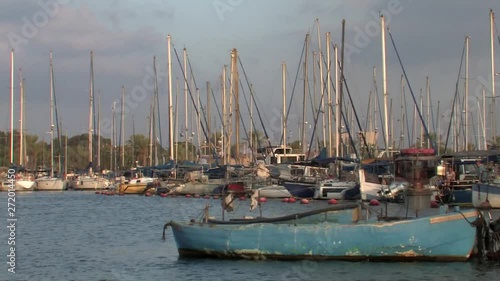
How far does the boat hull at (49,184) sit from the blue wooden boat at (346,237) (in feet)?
264

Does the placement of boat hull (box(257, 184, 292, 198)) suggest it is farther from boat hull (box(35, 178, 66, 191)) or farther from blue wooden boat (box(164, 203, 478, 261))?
boat hull (box(35, 178, 66, 191))

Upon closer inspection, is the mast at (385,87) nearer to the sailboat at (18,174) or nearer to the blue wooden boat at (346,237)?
the blue wooden boat at (346,237)

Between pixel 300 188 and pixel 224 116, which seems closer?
pixel 300 188

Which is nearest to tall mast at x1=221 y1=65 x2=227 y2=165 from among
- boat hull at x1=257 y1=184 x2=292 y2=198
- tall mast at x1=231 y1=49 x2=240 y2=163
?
tall mast at x1=231 y1=49 x2=240 y2=163

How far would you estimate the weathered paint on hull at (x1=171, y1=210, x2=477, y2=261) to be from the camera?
24.8 m

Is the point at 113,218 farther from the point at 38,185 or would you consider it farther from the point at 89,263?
the point at 38,185

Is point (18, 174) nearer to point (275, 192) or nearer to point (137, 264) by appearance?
point (275, 192)

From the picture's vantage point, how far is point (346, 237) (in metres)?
25.3


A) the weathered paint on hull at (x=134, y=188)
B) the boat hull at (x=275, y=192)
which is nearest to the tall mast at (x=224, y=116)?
the weathered paint on hull at (x=134, y=188)

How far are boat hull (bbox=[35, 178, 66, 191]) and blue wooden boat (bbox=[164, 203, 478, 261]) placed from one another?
8061cm

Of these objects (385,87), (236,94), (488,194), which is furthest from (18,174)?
(488,194)

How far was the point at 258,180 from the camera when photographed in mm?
68625

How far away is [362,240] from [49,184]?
84.0m

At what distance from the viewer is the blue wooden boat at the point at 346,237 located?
24875 millimetres
